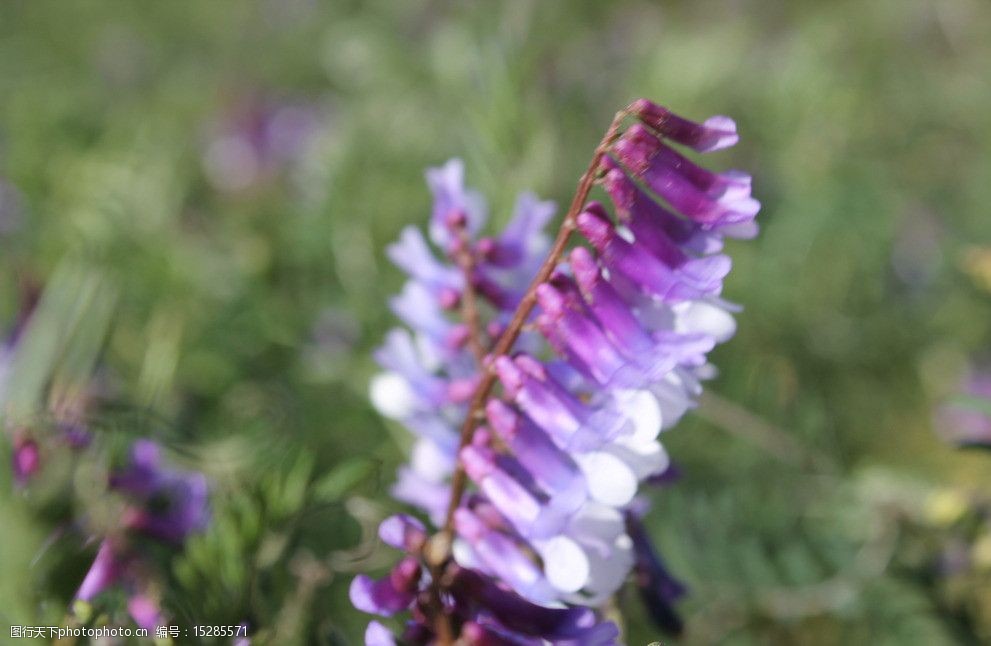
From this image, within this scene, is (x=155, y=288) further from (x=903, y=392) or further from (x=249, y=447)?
(x=903, y=392)

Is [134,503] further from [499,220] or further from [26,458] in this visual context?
[499,220]

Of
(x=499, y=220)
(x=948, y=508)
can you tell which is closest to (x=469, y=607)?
(x=948, y=508)

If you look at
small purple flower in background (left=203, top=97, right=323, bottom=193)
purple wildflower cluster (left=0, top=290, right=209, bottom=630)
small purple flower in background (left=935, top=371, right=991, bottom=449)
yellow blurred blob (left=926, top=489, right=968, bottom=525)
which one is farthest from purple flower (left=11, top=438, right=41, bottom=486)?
small purple flower in background (left=203, top=97, right=323, bottom=193)

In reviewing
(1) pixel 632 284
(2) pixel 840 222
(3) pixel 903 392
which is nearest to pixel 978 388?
(3) pixel 903 392

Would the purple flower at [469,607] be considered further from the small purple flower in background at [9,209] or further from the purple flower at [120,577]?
the small purple flower in background at [9,209]

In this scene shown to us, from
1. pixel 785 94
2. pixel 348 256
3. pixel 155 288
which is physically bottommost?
pixel 155 288

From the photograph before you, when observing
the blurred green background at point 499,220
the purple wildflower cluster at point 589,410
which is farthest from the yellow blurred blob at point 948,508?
the purple wildflower cluster at point 589,410
